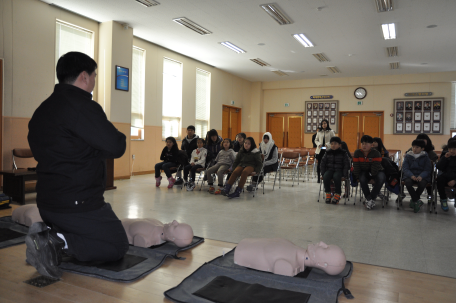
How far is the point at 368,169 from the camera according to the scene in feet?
17.8

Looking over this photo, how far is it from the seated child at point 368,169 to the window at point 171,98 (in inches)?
253

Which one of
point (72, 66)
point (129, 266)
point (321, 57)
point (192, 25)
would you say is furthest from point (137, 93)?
point (129, 266)

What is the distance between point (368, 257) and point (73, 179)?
2.48m

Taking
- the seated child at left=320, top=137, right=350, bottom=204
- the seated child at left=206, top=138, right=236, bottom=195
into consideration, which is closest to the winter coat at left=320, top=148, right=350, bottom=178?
the seated child at left=320, top=137, right=350, bottom=204

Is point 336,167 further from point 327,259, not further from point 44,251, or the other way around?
point 44,251

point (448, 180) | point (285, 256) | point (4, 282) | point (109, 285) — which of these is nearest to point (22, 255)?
point (4, 282)

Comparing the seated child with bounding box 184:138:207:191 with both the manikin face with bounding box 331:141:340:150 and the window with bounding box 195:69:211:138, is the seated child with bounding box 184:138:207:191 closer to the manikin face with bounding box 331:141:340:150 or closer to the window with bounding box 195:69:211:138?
the manikin face with bounding box 331:141:340:150

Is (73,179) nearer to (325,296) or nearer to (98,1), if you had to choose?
(325,296)

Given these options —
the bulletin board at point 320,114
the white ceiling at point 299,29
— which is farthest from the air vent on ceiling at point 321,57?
the bulletin board at point 320,114

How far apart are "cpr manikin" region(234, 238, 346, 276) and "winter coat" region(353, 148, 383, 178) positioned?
332cm

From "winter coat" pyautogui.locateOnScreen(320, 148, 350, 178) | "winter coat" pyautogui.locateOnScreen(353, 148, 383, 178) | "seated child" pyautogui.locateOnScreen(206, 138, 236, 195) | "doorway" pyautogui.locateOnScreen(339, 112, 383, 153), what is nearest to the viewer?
"winter coat" pyautogui.locateOnScreen(353, 148, 383, 178)

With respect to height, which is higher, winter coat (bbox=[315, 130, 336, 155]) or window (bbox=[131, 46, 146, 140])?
window (bbox=[131, 46, 146, 140])

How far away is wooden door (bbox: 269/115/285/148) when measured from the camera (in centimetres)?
1566

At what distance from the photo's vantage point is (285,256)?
238 cm
